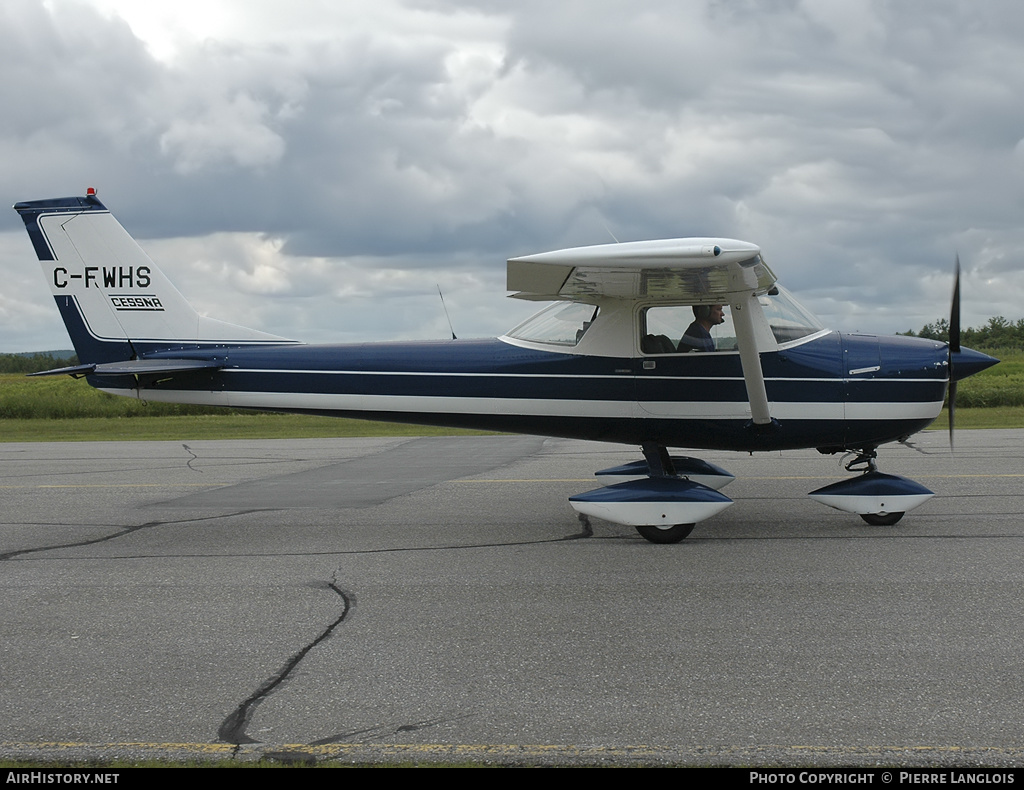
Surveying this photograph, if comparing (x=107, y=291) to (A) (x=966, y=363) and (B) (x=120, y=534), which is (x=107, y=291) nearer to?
(B) (x=120, y=534)

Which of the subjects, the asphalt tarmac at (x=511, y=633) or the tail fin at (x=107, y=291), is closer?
the asphalt tarmac at (x=511, y=633)

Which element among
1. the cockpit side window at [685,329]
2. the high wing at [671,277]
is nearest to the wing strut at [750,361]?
the high wing at [671,277]

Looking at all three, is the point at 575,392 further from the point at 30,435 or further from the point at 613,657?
the point at 30,435

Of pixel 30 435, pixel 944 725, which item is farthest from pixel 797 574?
pixel 30 435

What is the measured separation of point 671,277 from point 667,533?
2104mm

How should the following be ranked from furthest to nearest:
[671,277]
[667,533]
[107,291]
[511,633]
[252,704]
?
[107,291], [667,533], [671,277], [511,633], [252,704]

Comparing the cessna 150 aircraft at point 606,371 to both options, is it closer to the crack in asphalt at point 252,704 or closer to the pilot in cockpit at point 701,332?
the pilot in cockpit at point 701,332

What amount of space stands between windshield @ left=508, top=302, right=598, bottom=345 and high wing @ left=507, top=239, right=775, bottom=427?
38cm

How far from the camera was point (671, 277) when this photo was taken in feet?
23.9

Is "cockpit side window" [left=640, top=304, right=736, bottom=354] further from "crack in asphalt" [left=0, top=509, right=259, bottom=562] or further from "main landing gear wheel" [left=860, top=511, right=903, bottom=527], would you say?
"crack in asphalt" [left=0, top=509, right=259, bottom=562]

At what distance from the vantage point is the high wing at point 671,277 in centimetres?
626

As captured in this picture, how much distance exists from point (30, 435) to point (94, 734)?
69.6ft

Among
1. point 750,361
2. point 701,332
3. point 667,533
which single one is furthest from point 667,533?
point 701,332

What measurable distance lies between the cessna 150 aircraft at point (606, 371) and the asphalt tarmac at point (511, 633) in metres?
0.65
